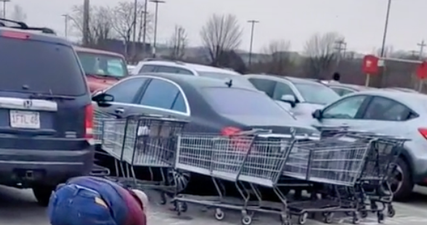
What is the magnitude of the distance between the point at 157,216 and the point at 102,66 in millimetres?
9031

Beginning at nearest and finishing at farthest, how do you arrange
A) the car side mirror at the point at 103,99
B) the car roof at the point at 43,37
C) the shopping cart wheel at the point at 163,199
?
1. the car roof at the point at 43,37
2. the shopping cart wheel at the point at 163,199
3. the car side mirror at the point at 103,99

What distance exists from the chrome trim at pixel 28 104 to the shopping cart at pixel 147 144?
4.48 ft

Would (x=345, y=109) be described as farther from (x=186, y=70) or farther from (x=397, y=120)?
(x=186, y=70)

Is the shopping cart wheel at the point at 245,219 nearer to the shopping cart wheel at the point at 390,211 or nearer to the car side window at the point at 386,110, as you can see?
the shopping cart wheel at the point at 390,211

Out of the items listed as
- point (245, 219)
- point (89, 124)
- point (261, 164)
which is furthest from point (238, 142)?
point (89, 124)

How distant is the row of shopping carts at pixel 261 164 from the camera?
6891 mm

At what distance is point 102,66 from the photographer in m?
15.8

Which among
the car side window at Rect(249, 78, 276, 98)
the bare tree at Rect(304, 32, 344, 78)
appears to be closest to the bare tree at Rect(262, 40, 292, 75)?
the bare tree at Rect(304, 32, 344, 78)

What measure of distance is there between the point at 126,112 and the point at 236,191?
1894 millimetres

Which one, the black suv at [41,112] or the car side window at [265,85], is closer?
the black suv at [41,112]

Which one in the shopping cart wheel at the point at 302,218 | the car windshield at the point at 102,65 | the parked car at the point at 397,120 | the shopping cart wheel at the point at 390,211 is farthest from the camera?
the car windshield at the point at 102,65

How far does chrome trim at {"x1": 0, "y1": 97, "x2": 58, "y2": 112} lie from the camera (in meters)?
5.98

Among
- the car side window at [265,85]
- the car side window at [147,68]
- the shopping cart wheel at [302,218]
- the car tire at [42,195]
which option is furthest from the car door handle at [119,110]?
the car side window at [265,85]

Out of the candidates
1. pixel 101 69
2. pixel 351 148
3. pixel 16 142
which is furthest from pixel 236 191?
pixel 101 69
